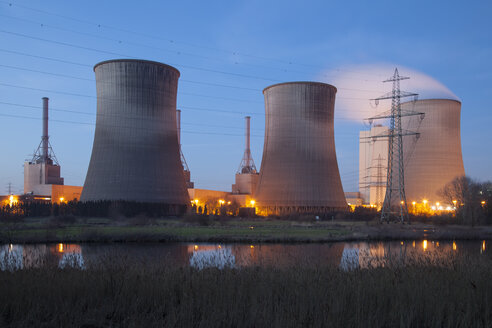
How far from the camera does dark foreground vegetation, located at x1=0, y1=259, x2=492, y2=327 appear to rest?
3.59m

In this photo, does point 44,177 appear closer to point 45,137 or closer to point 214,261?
point 45,137

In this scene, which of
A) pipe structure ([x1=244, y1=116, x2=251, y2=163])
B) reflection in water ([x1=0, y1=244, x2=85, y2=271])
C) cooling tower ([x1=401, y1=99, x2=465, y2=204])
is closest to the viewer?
reflection in water ([x1=0, y1=244, x2=85, y2=271])

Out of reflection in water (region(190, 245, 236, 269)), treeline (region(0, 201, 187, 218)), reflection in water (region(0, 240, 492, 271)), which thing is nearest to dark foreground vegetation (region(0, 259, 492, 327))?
reflection in water (region(0, 240, 492, 271))

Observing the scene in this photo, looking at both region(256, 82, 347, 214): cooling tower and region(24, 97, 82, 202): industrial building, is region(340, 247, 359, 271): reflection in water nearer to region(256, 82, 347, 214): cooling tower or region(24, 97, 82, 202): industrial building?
region(256, 82, 347, 214): cooling tower

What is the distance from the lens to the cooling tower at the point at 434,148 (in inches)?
1112

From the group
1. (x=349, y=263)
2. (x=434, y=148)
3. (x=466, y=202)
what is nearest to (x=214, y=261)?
(x=349, y=263)

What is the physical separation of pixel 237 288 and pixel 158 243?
11.5 m

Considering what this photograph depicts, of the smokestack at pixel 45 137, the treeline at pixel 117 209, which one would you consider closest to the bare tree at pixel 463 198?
the treeline at pixel 117 209

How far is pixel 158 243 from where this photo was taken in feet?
51.5

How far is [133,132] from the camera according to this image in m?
23.6

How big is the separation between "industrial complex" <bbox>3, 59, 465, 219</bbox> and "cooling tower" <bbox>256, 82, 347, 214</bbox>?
0.18 ft

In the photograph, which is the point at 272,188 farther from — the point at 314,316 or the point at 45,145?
the point at 314,316

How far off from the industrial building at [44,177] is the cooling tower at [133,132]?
11.8 m

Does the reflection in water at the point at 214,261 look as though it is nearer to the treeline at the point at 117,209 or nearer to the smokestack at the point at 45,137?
the treeline at the point at 117,209
